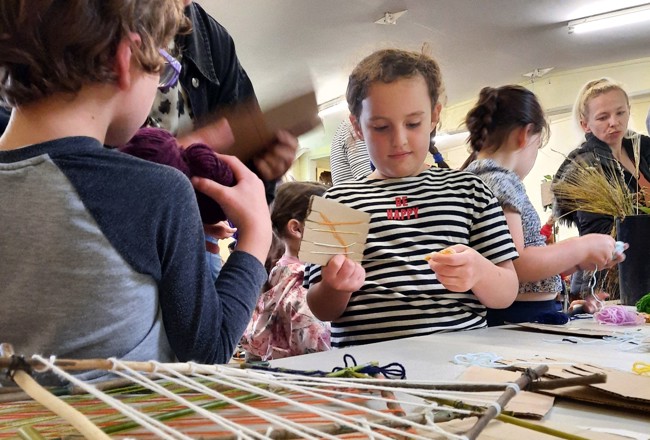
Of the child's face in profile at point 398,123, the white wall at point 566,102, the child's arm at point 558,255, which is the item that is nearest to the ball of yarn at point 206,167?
the child's face in profile at point 398,123

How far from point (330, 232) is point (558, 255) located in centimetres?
59

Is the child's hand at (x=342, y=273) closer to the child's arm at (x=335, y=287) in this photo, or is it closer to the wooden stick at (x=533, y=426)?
the child's arm at (x=335, y=287)

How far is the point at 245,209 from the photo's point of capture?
69 cm

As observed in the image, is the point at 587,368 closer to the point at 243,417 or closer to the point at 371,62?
the point at 243,417

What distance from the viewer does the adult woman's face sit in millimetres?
1962

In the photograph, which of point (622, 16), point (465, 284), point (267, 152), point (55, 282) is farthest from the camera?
point (622, 16)

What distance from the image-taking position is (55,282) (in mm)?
518

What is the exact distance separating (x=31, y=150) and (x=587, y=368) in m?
0.57

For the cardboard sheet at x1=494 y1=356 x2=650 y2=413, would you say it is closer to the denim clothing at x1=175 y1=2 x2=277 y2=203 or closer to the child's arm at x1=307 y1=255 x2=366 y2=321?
the child's arm at x1=307 y1=255 x2=366 y2=321

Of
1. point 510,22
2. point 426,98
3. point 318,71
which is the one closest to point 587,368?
point 426,98

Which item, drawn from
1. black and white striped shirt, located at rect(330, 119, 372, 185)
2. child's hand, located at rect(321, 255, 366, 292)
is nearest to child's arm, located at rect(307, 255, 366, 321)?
child's hand, located at rect(321, 255, 366, 292)

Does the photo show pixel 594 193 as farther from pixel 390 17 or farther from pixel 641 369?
pixel 390 17

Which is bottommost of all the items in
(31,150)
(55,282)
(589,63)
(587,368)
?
(587,368)

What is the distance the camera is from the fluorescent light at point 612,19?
4.41 m
